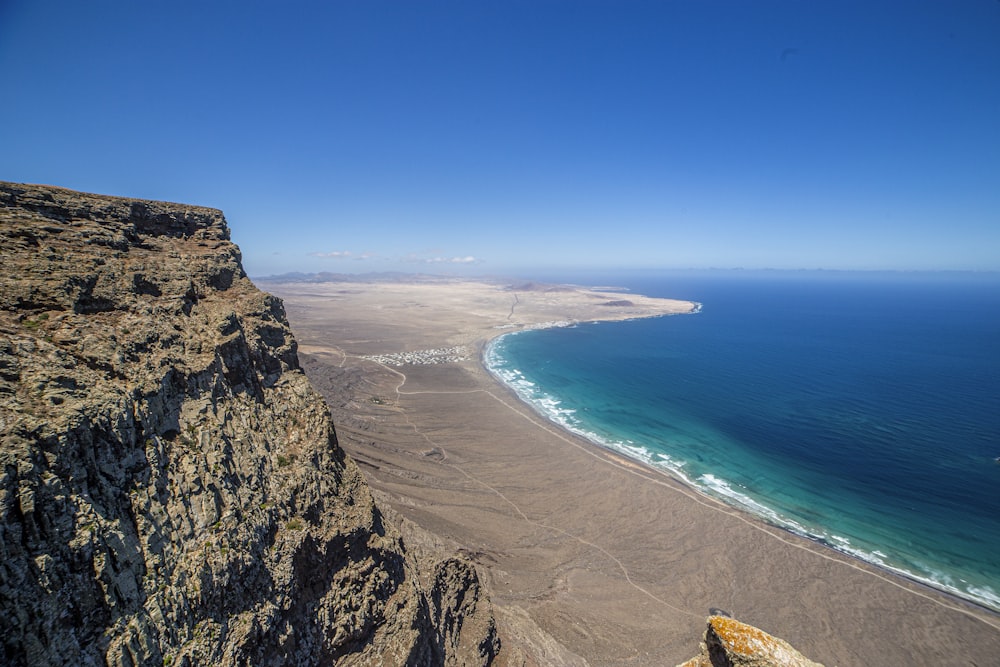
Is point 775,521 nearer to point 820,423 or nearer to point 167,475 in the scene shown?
point 820,423

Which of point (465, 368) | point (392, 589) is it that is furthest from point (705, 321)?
point (392, 589)

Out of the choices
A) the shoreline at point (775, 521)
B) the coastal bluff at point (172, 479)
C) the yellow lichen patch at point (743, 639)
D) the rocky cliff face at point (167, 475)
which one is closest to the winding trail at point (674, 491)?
the shoreline at point (775, 521)

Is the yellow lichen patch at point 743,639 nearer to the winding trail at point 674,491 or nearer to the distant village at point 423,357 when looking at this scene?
the winding trail at point 674,491

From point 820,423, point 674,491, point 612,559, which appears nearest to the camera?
point 612,559

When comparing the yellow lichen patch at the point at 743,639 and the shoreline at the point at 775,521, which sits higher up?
the yellow lichen patch at the point at 743,639

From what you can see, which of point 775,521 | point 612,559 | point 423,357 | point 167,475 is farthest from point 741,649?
point 423,357

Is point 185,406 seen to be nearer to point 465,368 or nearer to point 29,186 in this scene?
point 29,186

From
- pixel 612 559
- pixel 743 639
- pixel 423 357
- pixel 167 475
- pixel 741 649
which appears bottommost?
pixel 612 559
